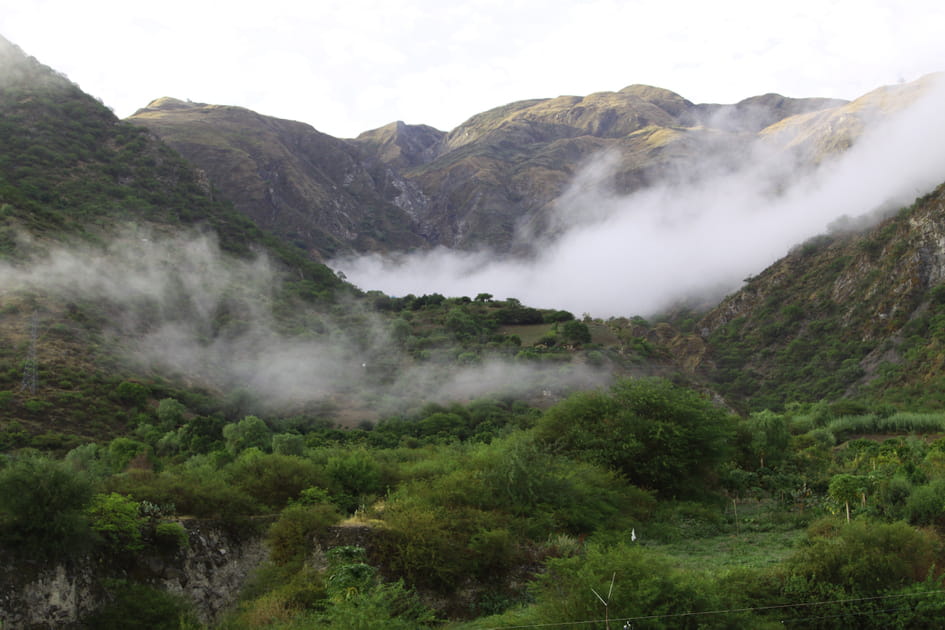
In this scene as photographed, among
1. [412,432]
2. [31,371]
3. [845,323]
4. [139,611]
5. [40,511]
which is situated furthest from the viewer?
[845,323]

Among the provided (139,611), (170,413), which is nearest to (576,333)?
(170,413)

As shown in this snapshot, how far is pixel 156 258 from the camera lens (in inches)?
4026

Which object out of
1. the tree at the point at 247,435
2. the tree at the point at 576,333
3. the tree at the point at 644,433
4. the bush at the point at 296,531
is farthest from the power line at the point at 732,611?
the tree at the point at 576,333

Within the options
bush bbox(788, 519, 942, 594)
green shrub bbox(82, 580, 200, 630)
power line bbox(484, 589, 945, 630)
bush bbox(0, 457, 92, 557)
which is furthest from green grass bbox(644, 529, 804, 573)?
bush bbox(0, 457, 92, 557)

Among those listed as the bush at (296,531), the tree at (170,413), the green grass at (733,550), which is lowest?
the tree at (170,413)

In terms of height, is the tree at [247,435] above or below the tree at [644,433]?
below

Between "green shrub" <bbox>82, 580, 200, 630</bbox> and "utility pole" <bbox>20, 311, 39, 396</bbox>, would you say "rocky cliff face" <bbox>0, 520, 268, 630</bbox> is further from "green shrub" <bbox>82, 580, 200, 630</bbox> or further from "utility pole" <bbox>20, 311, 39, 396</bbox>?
"utility pole" <bbox>20, 311, 39, 396</bbox>

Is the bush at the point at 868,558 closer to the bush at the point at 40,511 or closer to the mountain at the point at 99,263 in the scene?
the bush at the point at 40,511

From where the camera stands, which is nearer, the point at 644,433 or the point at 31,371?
the point at 644,433

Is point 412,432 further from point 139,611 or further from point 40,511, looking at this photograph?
point 40,511

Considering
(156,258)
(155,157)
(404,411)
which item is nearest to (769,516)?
(404,411)

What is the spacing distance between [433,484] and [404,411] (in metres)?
54.0

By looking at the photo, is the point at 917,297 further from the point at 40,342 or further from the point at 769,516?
the point at 40,342

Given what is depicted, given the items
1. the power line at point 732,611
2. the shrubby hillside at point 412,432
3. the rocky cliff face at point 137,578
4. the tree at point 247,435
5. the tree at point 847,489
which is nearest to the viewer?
the power line at point 732,611
